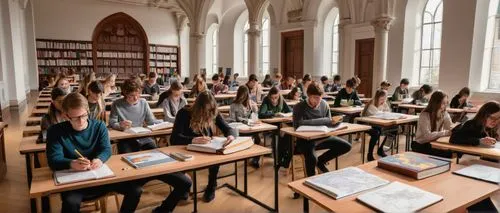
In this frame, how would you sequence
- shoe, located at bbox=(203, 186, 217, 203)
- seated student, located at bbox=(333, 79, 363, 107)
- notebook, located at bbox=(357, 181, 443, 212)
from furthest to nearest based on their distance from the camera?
seated student, located at bbox=(333, 79, 363, 107), shoe, located at bbox=(203, 186, 217, 203), notebook, located at bbox=(357, 181, 443, 212)

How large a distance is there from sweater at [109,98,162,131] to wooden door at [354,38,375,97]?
30.2ft

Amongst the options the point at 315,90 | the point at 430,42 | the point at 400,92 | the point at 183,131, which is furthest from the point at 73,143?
the point at 430,42

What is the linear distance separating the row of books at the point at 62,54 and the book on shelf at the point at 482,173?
1695cm

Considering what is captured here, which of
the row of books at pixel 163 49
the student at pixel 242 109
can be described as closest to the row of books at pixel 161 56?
the row of books at pixel 163 49

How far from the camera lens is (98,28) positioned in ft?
54.1

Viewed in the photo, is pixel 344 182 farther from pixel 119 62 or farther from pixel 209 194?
pixel 119 62

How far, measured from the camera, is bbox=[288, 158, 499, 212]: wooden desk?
1611 mm

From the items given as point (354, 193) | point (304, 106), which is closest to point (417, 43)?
point (304, 106)

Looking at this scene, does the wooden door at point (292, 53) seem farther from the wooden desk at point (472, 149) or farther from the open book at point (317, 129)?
the wooden desk at point (472, 149)

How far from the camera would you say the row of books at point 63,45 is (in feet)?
49.8

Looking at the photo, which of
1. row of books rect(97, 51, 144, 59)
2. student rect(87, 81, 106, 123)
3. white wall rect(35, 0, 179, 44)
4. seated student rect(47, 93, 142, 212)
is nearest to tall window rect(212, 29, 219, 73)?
white wall rect(35, 0, 179, 44)

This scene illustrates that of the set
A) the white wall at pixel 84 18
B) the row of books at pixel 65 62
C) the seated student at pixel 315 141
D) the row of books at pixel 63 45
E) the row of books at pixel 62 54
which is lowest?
the seated student at pixel 315 141

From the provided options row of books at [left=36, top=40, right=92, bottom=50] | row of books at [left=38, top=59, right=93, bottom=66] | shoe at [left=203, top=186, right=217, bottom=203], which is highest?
row of books at [left=36, top=40, right=92, bottom=50]

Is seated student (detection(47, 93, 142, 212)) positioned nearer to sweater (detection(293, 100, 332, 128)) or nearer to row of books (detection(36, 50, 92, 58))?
Answer: sweater (detection(293, 100, 332, 128))
